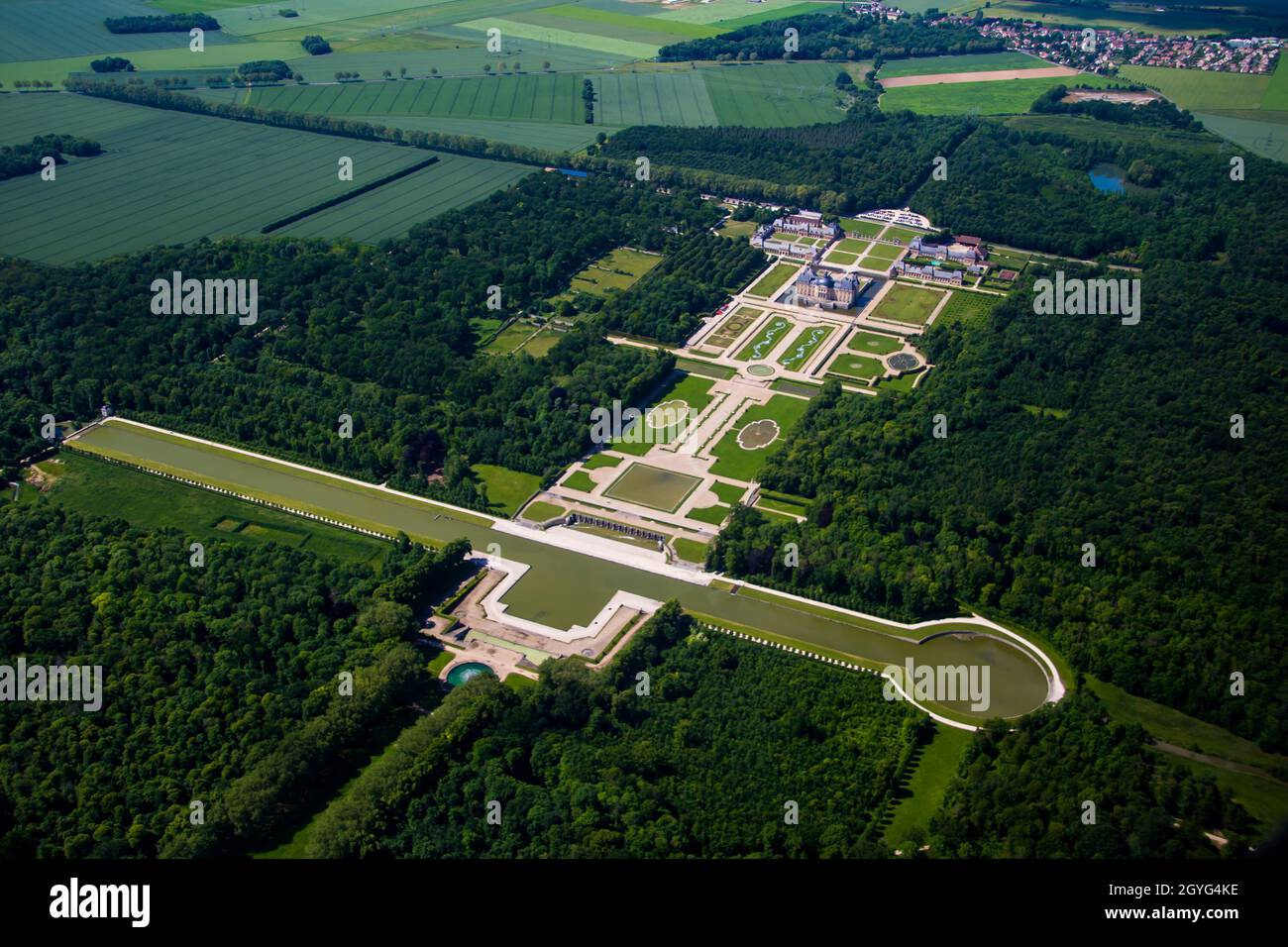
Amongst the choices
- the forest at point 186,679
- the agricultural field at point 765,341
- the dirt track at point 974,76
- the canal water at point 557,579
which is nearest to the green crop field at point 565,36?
the dirt track at point 974,76

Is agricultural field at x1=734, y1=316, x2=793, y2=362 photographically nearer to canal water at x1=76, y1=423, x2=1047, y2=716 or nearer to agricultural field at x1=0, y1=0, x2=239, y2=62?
canal water at x1=76, y1=423, x2=1047, y2=716

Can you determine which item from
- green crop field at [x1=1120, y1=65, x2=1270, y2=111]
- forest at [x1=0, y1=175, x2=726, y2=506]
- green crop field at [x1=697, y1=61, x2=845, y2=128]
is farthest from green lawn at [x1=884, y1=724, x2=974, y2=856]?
green crop field at [x1=1120, y1=65, x2=1270, y2=111]

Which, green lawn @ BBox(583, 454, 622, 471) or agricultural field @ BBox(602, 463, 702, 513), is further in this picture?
green lawn @ BBox(583, 454, 622, 471)

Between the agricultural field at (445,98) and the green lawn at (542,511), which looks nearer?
the green lawn at (542,511)

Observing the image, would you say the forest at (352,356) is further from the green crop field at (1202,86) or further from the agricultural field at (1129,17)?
the agricultural field at (1129,17)
